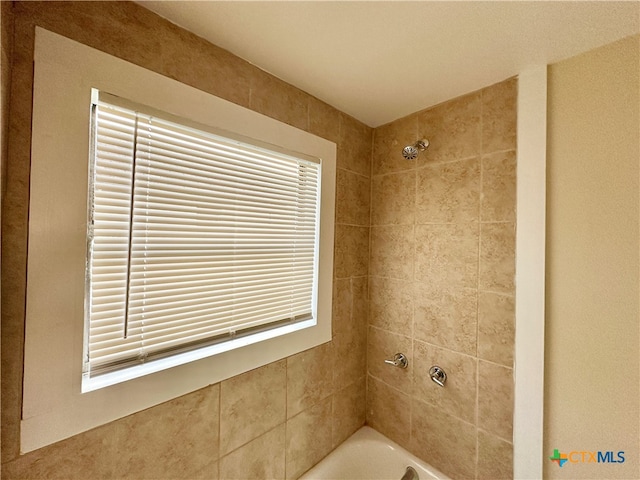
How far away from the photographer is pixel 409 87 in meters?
1.24

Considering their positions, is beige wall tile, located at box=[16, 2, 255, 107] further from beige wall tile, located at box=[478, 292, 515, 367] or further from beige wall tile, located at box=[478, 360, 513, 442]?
beige wall tile, located at box=[478, 360, 513, 442]

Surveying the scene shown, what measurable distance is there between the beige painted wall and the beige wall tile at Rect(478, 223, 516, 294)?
0.41 feet

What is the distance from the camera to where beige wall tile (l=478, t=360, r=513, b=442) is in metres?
1.12

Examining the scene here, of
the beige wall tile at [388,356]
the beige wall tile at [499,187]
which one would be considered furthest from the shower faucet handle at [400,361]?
the beige wall tile at [499,187]

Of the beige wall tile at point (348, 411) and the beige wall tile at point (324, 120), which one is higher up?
the beige wall tile at point (324, 120)

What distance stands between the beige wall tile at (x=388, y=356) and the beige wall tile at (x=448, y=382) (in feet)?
→ 0.14

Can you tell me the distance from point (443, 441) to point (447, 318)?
65 cm

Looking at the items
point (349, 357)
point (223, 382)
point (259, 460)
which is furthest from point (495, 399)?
point (223, 382)

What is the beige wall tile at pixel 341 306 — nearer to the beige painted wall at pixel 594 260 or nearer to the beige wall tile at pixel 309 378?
the beige wall tile at pixel 309 378

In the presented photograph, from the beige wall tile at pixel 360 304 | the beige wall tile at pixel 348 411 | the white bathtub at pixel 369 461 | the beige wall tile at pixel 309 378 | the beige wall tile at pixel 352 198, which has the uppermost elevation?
the beige wall tile at pixel 352 198

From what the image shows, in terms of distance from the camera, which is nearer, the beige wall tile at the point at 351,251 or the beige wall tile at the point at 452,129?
the beige wall tile at the point at 452,129

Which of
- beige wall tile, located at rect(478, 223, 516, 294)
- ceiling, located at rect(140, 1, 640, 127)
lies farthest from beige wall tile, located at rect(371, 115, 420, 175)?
beige wall tile, located at rect(478, 223, 516, 294)

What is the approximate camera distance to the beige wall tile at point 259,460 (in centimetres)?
102

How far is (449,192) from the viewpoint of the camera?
4.32ft
